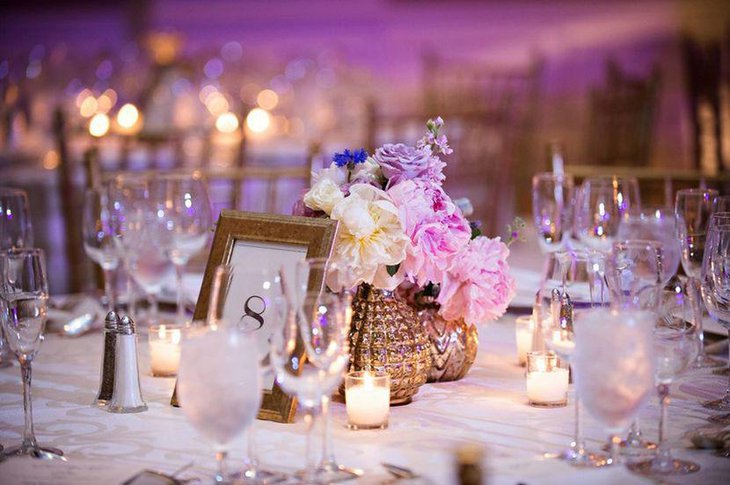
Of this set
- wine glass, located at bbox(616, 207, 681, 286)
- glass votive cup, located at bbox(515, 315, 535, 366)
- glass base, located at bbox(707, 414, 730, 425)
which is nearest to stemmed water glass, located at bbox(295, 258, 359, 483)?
glass base, located at bbox(707, 414, 730, 425)

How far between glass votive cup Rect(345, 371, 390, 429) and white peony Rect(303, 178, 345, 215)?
0.89 ft

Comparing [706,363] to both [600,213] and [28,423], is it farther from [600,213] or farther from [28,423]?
[28,423]

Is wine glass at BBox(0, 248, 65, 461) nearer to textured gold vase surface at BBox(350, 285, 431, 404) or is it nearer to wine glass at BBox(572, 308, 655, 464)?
textured gold vase surface at BBox(350, 285, 431, 404)

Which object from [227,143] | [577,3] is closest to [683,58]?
[577,3]

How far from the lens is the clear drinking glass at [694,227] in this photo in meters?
1.79

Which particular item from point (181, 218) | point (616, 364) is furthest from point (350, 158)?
point (181, 218)

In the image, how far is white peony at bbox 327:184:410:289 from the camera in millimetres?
1499

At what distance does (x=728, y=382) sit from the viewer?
1662mm

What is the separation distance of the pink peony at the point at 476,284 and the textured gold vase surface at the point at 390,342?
3.0 inches

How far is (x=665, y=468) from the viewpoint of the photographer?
1.22 m

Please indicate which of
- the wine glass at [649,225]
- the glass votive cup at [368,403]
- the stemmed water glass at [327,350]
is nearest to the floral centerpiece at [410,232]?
the glass votive cup at [368,403]

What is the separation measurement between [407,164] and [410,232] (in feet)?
0.36

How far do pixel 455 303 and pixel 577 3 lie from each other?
644 centimetres

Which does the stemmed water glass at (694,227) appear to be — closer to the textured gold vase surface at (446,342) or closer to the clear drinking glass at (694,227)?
the clear drinking glass at (694,227)
